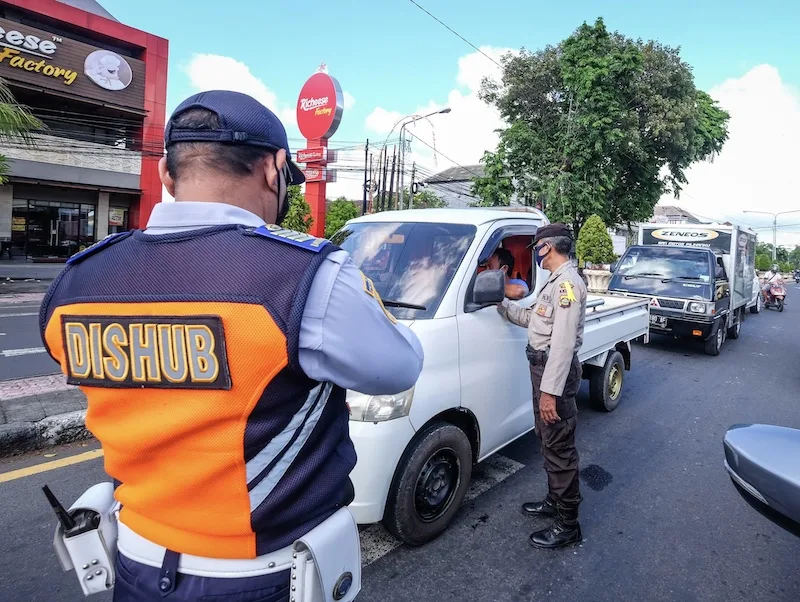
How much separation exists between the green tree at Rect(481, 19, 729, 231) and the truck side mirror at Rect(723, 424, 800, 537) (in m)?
20.5

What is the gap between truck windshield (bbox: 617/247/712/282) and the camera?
381 inches

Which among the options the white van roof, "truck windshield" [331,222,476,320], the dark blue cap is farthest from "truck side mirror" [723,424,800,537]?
the white van roof

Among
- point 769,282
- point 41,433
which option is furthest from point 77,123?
point 769,282

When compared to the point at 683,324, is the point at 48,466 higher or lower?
lower

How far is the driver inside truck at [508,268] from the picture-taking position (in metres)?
3.69

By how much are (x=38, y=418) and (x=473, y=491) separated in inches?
139

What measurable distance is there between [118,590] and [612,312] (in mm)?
5017

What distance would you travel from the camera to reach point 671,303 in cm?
927

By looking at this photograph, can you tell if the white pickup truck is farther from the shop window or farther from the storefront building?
the shop window

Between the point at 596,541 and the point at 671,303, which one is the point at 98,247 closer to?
the point at 596,541

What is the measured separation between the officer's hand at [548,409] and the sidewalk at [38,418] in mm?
3750

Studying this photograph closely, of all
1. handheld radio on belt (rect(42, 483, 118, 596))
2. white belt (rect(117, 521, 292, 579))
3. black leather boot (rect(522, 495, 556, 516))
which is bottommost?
black leather boot (rect(522, 495, 556, 516))

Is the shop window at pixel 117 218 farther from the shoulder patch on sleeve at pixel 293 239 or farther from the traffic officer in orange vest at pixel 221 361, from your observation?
the shoulder patch on sleeve at pixel 293 239

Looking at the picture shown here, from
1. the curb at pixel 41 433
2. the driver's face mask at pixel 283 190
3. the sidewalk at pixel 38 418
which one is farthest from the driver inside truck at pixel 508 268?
the sidewalk at pixel 38 418
